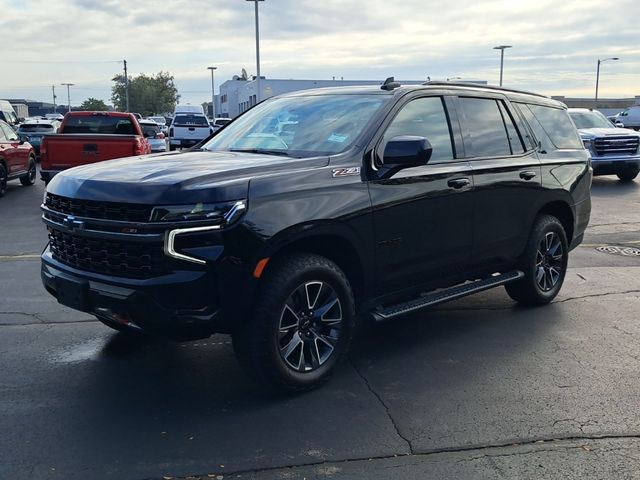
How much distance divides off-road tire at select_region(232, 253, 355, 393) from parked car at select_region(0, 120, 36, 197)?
12.5 metres

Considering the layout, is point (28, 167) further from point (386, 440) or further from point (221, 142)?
point (386, 440)

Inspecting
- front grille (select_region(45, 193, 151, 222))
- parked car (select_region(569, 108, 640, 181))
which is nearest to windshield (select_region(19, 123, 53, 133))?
parked car (select_region(569, 108, 640, 181))

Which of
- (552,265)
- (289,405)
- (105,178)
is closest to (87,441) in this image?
(289,405)

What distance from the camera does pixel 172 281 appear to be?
3773mm

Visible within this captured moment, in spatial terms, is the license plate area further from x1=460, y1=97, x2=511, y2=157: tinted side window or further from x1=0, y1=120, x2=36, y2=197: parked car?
x1=0, y1=120, x2=36, y2=197: parked car

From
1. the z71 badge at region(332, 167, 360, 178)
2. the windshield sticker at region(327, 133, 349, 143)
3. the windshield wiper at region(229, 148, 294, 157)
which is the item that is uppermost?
the windshield sticker at region(327, 133, 349, 143)

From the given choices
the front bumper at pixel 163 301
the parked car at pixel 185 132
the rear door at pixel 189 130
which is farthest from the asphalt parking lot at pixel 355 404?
the rear door at pixel 189 130

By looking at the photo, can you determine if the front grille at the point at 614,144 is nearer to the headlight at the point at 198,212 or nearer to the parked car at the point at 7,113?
the headlight at the point at 198,212

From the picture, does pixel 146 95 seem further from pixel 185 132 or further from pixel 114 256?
pixel 114 256

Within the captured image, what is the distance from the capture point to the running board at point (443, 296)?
474 cm

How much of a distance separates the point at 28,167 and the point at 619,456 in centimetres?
1615

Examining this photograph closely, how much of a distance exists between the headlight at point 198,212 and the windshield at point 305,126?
3.34 feet

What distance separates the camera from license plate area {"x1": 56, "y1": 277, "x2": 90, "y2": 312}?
402 centimetres

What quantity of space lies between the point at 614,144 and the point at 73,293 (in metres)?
16.1
